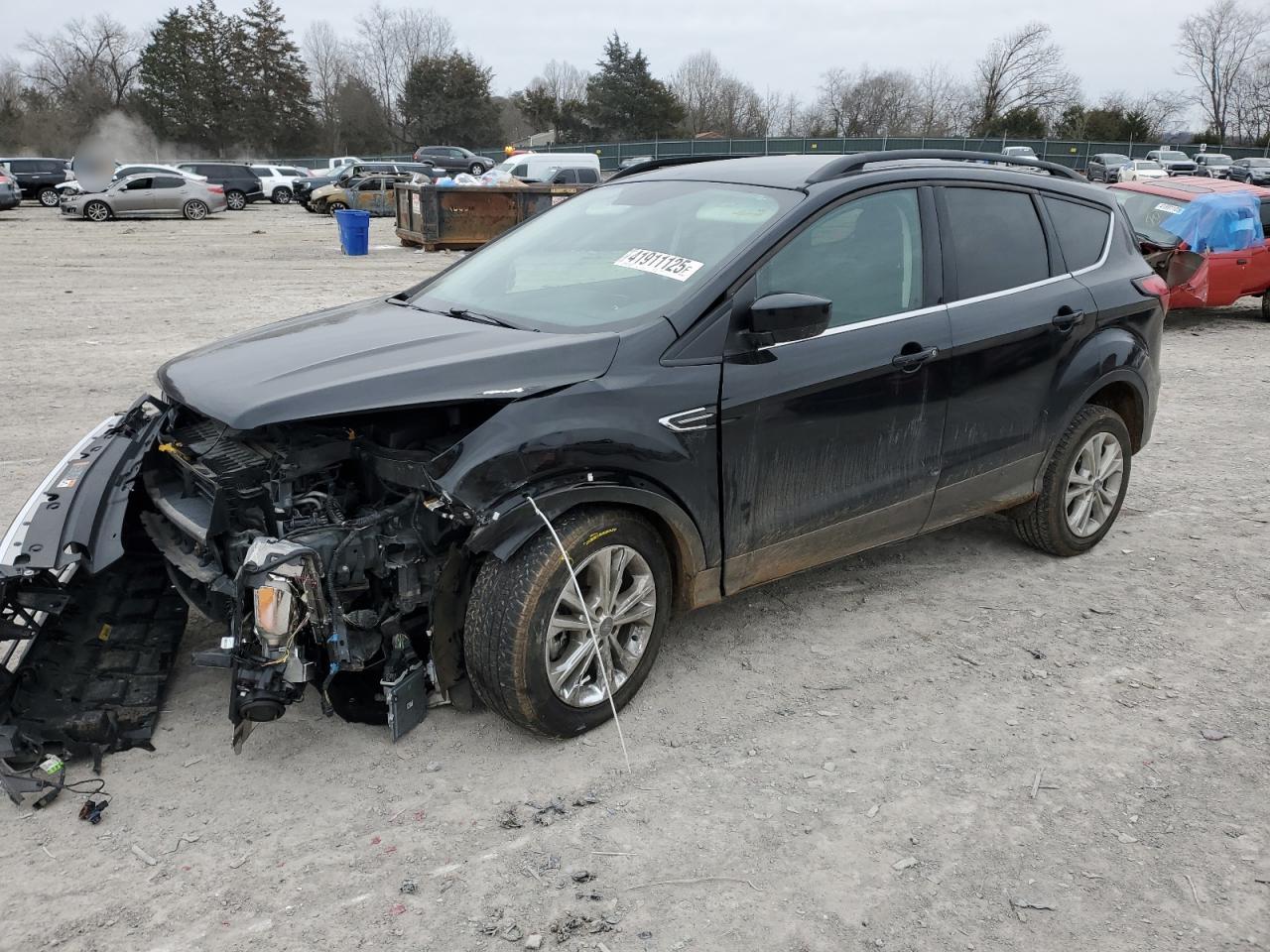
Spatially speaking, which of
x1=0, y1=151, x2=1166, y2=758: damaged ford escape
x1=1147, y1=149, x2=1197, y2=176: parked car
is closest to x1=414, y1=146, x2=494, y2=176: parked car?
x1=1147, y1=149, x2=1197, y2=176: parked car

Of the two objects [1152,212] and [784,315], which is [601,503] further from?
[1152,212]

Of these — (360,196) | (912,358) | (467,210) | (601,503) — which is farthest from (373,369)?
(360,196)

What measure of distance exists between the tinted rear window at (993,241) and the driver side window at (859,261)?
0.87ft

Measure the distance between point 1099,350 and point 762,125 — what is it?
7997 cm

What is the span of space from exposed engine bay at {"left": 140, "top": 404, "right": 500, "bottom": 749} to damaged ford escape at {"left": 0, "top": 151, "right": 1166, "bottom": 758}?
0.03ft

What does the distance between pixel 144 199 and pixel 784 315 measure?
101ft

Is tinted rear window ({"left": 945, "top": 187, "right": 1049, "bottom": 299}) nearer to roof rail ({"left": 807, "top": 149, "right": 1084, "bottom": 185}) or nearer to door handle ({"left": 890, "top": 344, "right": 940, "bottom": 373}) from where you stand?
roof rail ({"left": 807, "top": 149, "right": 1084, "bottom": 185})

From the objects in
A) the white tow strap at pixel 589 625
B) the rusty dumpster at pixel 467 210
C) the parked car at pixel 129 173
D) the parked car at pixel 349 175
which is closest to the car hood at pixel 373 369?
the white tow strap at pixel 589 625

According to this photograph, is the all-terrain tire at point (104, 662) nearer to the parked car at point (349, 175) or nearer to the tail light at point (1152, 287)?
the tail light at point (1152, 287)

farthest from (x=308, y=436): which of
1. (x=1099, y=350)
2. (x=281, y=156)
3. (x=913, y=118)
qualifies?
(x=913, y=118)

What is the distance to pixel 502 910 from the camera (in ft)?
8.68

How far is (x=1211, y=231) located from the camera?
11703 mm

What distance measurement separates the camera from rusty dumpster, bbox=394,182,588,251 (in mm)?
18422

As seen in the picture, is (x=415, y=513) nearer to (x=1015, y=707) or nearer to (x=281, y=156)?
(x=1015, y=707)
